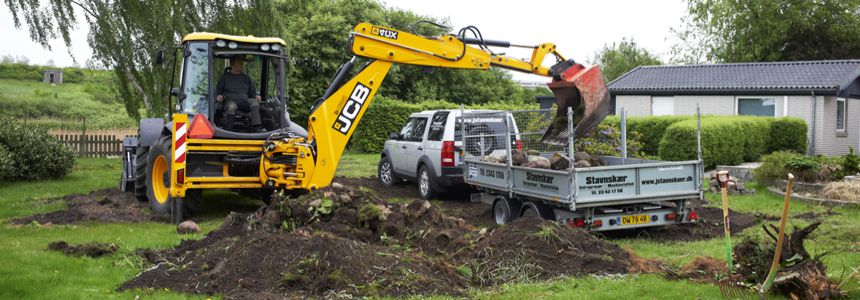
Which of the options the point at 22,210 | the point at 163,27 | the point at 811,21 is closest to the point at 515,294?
the point at 22,210

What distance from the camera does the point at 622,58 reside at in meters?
53.3

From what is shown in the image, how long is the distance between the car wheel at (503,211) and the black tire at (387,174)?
547 cm

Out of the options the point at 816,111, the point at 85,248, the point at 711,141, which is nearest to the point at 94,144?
the point at 85,248

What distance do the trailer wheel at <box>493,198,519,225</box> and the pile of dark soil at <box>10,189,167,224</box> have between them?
4882 millimetres

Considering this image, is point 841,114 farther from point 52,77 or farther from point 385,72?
point 52,77

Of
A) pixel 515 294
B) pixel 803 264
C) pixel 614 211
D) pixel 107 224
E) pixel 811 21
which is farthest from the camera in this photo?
pixel 811 21

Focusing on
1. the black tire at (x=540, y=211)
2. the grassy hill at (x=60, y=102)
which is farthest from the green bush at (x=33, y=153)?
the grassy hill at (x=60, y=102)

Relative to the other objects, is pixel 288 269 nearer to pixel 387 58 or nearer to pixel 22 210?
pixel 387 58

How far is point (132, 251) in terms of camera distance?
8.87 metres

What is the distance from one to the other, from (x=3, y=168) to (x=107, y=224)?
6377 millimetres

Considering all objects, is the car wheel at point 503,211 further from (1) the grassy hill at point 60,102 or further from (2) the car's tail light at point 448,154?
(1) the grassy hill at point 60,102

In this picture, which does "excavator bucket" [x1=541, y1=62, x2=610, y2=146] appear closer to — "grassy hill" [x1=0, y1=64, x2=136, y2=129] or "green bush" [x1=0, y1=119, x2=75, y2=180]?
"green bush" [x1=0, y1=119, x2=75, y2=180]

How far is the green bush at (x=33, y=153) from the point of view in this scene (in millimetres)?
16766

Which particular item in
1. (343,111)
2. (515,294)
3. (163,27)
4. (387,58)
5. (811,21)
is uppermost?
(811,21)
